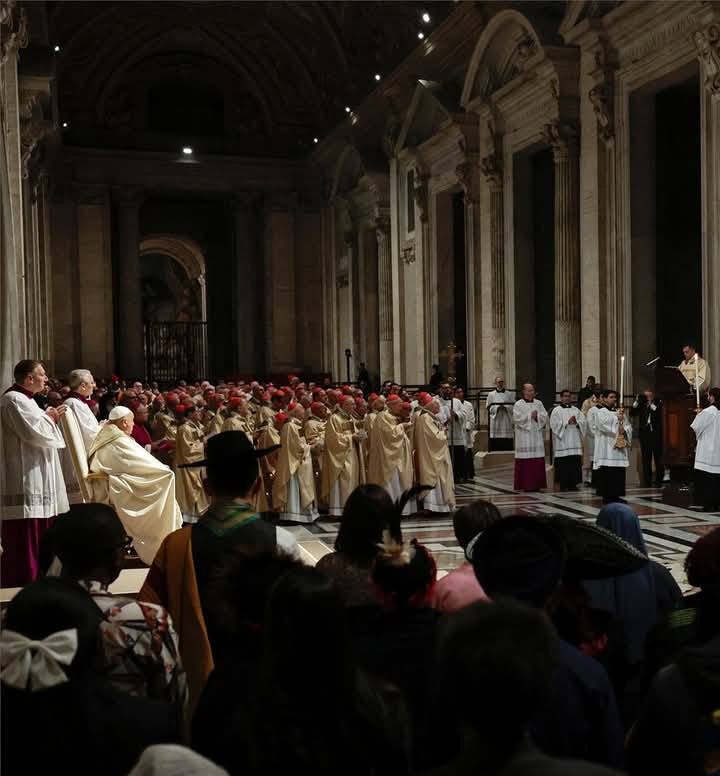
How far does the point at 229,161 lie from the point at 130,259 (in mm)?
5181

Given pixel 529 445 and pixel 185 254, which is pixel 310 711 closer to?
pixel 529 445

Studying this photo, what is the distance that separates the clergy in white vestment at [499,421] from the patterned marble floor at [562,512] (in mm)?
2783

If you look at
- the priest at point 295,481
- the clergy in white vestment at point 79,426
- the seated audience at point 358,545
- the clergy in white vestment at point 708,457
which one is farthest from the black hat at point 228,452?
the clergy in white vestment at point 708,457

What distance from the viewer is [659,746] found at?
2.21 metres

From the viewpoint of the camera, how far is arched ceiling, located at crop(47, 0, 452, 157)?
31844 mm

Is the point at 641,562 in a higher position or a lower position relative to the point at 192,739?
higher

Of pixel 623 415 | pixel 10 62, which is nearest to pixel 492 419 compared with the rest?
pixel 623 415

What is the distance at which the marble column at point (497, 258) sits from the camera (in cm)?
2078

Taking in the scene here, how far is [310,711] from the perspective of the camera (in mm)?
1865

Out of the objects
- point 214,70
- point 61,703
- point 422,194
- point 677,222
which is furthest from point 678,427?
point 214,70

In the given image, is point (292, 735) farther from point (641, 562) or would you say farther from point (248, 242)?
point (248, 242)

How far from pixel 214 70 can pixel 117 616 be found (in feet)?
116

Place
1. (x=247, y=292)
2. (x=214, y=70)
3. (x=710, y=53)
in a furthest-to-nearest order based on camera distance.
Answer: (x=214, y=70) → (x=247, y=292) → (x=710, y=53)

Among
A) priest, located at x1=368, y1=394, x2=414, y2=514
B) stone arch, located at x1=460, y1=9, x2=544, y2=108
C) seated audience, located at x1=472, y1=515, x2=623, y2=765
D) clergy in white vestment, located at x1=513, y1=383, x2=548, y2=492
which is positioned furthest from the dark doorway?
seated audience, located at x1=472, y1=515, x2=623, y2=765
